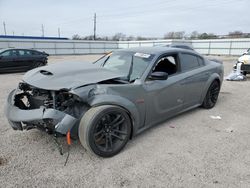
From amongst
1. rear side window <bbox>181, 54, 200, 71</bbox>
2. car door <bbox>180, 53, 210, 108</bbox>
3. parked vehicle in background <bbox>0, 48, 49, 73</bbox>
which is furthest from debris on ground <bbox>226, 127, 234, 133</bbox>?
parked vehicle in background <bbox>0, 48, 49, 73</bbox>

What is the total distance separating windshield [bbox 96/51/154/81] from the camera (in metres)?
3.40

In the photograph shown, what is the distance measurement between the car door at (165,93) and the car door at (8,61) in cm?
934

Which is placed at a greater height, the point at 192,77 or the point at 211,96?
the point at 192,77

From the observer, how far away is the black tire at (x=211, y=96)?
4.84 meters

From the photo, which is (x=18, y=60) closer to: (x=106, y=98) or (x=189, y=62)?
(x=189, y=62)

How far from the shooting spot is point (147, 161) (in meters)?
2.79

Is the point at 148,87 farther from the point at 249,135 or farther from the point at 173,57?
the point at 249,135

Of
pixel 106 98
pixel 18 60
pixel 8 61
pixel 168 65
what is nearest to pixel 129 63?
pixel 168 65

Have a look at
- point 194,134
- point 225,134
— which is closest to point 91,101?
point 194,134

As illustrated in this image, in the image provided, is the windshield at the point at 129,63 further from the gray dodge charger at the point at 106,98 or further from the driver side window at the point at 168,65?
the driver side window at the point at 168,65

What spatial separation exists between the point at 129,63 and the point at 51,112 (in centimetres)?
167

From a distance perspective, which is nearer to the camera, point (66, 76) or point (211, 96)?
point (66, 76)

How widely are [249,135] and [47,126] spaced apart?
3.29 m

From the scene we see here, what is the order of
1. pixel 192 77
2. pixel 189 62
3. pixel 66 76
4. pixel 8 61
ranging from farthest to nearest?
pixel 8 61 → pixel 189 62 → pixel 192 77 → pixel 66 76
